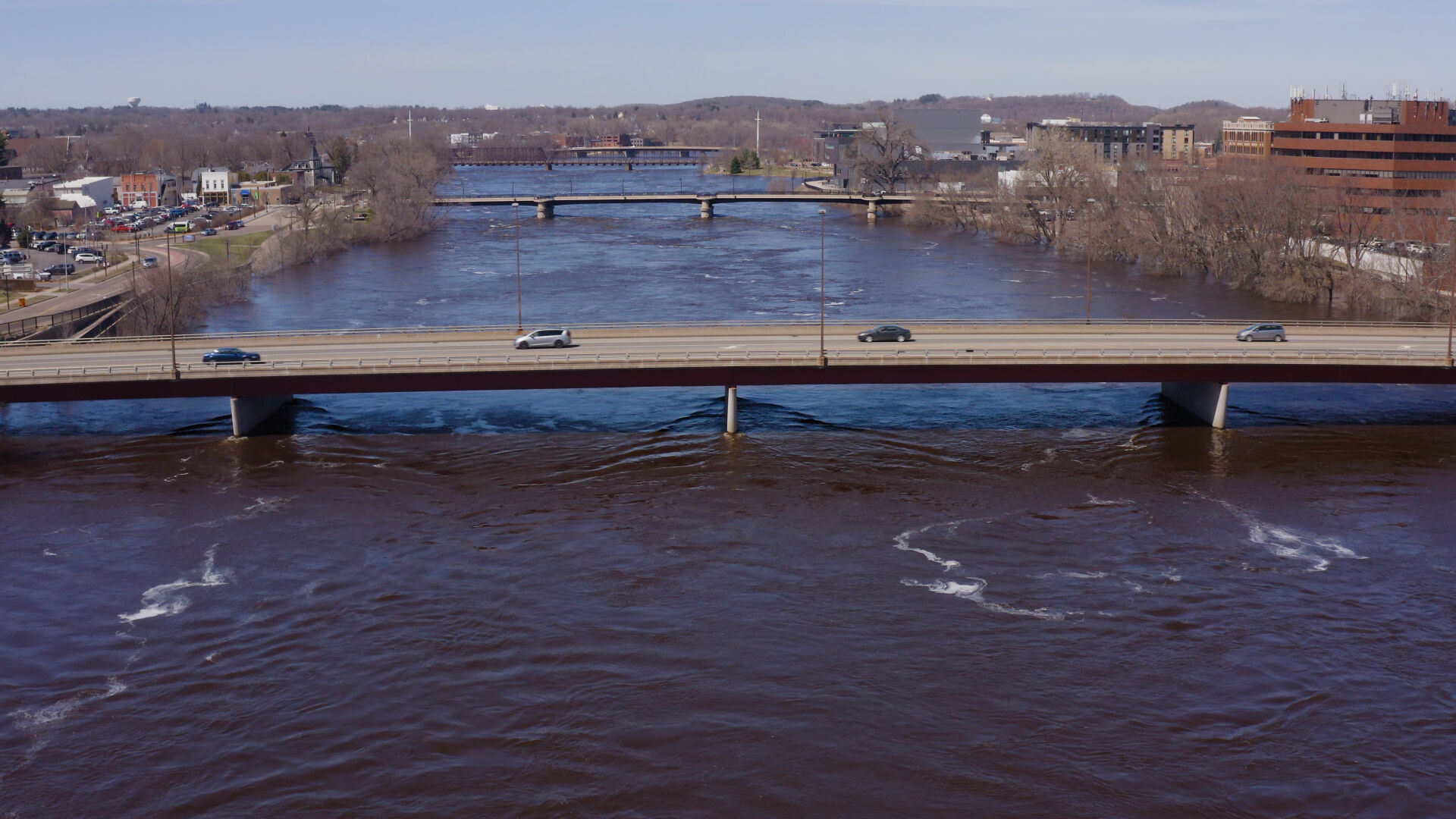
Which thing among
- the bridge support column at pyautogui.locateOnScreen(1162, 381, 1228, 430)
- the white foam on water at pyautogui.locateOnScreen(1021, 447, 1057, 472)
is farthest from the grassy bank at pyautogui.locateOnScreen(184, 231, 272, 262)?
the bridge support column at pyautogui.locateOnScreen(1162, 381, 1228, 430)

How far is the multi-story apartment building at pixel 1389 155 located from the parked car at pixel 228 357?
8402 centimetres

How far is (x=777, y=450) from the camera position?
48.3m

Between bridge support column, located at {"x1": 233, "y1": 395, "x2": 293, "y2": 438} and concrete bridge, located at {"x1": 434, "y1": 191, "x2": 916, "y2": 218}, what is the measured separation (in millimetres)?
98902

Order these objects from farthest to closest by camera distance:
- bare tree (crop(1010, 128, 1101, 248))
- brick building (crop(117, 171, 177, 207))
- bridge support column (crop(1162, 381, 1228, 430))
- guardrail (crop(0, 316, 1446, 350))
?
brick building (crop(117, 171, 177, 207)), bare tree (crop(1010, 128, 1101, 248)), guardrail (crop(0, 316, 1446, 350)), bridge support column (crop(1162, 381, 1228, 430))

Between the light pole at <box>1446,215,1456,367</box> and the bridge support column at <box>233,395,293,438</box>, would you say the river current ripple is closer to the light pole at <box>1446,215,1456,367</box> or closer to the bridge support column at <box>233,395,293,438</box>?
the bridge support column at <box>233,395,293,438</box>

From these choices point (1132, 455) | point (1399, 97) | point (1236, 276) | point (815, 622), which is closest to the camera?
point (815, 622)

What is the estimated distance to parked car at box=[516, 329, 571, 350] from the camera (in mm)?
51656

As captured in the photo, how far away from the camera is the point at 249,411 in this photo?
1969 inches

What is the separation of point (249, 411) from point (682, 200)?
11595 cm

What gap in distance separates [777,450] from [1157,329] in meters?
19.5

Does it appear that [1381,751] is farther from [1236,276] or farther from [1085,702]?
[1236,276]

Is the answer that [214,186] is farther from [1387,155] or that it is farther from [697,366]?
[697,366]

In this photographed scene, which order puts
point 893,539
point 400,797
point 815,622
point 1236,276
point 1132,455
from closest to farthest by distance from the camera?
point 400,797 < point 815,622 < point 893,539 < point 1132,455 < point 1236,276

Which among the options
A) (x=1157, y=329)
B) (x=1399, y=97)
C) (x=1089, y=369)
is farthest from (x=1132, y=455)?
(x=1399, y=97)
